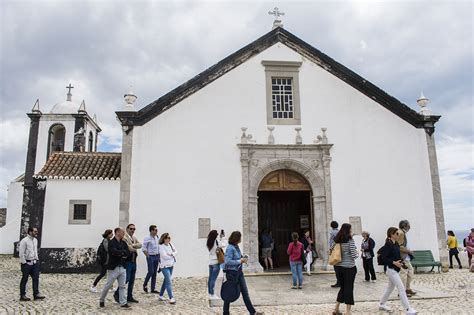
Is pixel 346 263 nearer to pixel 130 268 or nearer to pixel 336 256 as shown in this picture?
pixel 336 256

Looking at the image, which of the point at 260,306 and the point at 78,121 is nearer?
the point at 260,306

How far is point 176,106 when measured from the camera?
38.5 feet

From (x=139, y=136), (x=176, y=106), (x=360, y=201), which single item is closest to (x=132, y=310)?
(x=139, y=136)

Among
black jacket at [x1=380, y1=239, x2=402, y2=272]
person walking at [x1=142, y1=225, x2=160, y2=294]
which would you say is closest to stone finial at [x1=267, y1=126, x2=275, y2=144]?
person walking at [x1=142, y1=225, x2=160, y2=294]

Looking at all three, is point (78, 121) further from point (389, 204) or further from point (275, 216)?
point (389, 204)

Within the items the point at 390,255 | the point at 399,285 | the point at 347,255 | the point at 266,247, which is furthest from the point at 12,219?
the point at 399,285

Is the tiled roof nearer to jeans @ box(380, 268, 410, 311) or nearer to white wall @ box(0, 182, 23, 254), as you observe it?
jeans @ box(380, 268, 410, 311)

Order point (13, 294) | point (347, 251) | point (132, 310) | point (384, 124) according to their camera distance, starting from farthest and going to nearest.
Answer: point (384, 124)
point (13, 294)
point (132, 310)
point (347, 251)

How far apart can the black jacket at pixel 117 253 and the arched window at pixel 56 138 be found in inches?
667

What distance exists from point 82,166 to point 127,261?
248 inches

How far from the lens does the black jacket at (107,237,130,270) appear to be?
6.88 meters

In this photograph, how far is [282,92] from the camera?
1243 cm

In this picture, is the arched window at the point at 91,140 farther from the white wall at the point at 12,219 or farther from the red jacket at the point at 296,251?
the red jacket at the point at 296,251

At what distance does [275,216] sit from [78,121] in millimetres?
13624
